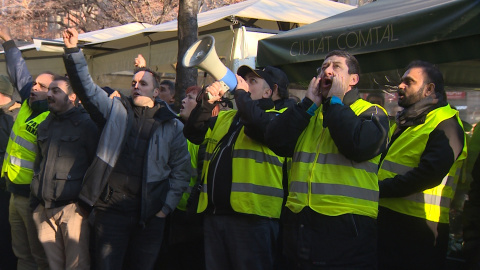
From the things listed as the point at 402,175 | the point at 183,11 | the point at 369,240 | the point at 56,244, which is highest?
the point at 183,11

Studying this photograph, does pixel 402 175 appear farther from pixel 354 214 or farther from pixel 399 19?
pixel 399 19

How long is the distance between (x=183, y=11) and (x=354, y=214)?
397 cm

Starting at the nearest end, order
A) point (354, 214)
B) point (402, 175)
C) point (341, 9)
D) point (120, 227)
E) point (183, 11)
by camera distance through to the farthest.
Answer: point (354, 214) → point (402, 175) → point (120, 227) → point (183, 11) → point (341, 9)

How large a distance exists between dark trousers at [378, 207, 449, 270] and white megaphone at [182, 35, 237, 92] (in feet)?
4.32

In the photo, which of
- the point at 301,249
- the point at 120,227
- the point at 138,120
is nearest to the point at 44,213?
the point at 120,227

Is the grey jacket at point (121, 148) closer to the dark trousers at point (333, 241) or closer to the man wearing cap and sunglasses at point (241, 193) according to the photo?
the man wearing cap and sunglasses at point (241, 193)

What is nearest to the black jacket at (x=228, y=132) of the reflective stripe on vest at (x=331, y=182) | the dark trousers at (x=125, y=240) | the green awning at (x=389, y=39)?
the reflective stripe on vest at (x=331, y=182)

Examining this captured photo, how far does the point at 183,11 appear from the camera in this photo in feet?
20.3

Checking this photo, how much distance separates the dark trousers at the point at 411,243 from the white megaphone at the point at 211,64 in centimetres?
132

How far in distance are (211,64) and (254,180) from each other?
811 mm

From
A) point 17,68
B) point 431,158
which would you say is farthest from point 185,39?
point 431,158

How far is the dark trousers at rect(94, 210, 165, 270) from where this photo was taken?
165 inches

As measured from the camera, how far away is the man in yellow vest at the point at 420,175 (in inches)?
133

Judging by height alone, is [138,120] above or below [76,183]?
above
